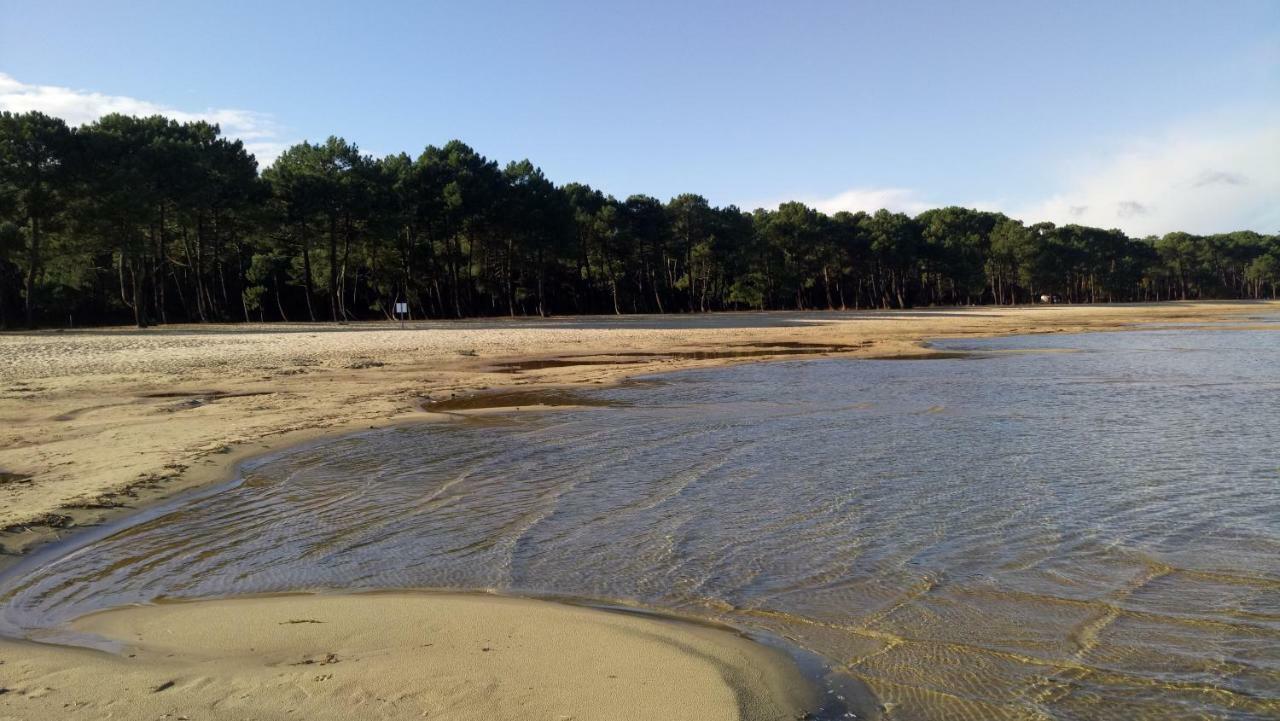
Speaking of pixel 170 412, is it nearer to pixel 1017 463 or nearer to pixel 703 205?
pixel 1017 463

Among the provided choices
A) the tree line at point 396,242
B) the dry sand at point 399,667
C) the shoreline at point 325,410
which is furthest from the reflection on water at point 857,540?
the tree line at point 396,242

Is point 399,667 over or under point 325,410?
under

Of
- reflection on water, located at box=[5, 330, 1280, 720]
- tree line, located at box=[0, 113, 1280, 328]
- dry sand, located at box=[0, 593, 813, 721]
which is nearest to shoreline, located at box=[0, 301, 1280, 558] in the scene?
reflection on water, located at box=[5, 330, 1280, 720]

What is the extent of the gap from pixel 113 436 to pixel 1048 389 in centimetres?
1922

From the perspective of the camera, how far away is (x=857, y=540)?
7.24m

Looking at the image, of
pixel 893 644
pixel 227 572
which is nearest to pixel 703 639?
pixel 893 644

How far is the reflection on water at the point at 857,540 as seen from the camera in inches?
187

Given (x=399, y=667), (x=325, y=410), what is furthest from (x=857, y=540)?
(x=325, y=410)

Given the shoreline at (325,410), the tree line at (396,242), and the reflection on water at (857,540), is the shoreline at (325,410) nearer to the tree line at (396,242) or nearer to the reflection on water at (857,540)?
the reflection on water at (857,540)

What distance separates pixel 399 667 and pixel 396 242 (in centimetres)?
6206

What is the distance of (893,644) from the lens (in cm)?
495

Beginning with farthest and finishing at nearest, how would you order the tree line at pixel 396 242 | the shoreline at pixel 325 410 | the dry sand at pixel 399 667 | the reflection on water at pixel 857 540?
the tree line at pixel 396 242 < the shoreline at pixel 325 410 < the reflection on water at pixel 857 540 < the dry sand at pixel 399 667

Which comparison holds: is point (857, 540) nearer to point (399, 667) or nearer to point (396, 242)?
point (399, 667)

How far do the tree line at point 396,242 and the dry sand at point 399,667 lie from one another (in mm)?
45897
